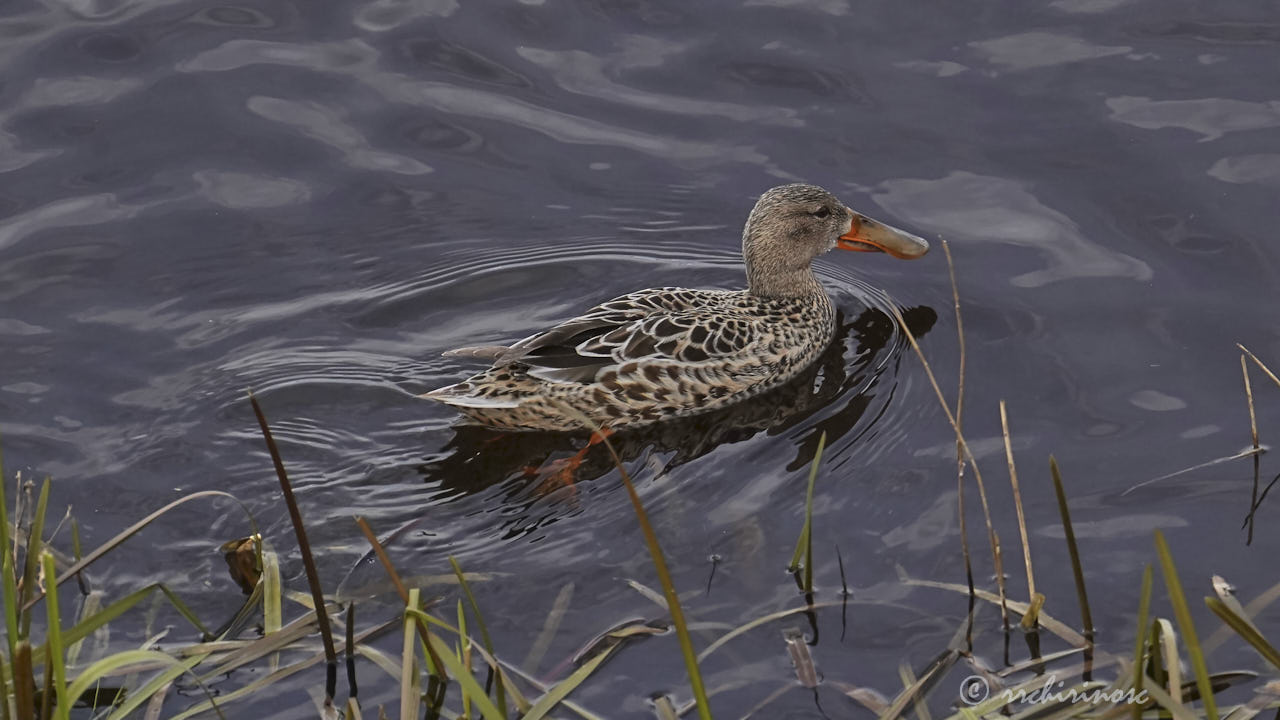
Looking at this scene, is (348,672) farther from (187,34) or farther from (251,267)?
(187,34)

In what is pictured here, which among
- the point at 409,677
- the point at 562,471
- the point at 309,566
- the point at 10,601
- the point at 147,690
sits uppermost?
the point at 10,601

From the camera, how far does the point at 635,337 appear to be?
24.4ft

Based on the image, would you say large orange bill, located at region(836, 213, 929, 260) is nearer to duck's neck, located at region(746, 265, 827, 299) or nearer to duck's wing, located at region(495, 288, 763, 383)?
duck's neck, located at region(746, 265, 827, 299)

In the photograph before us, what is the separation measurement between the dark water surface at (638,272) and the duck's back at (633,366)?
226 mm

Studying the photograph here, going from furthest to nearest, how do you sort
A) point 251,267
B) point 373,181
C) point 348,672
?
point 373,181
point 251,267
point 348,672

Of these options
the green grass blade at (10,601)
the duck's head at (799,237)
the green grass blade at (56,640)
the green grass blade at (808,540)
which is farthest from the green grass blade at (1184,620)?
the duck's head at (799,237)

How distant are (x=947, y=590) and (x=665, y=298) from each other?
2.52 meters

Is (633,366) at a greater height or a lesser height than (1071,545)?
lesser

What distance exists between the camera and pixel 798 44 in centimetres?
1008

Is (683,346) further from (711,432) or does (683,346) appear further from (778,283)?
(778,283)

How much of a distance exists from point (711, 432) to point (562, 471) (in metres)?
0.84

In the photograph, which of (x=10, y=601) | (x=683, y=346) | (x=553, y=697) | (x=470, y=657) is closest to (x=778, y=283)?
(x=683, y=346)

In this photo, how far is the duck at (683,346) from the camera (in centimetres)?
730

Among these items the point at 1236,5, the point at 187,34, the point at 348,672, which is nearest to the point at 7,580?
the point at 348,672
